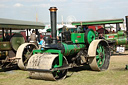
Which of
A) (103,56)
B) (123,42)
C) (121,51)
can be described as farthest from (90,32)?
(121,51)

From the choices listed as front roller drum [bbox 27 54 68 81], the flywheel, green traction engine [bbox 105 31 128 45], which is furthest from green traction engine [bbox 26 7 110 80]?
green traction engine [bbox 105 31 128 45]

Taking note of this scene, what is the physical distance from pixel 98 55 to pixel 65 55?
53.3 inches

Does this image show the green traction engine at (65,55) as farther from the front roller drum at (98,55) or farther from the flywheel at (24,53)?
the flywheel at (24,53)

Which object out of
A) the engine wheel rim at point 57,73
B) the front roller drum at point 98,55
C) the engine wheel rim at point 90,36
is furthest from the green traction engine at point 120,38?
the engine wheel rim at point 57,73

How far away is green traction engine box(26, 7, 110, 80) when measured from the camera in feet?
17.4

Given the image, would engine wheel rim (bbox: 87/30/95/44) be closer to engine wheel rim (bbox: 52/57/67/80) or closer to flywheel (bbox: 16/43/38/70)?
engine wheel rim (bbox: 52/57/67/80)

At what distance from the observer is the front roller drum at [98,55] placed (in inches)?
255

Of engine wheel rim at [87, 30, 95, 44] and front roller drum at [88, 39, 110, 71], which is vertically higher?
engine wheel rim at [87, 30, 95, 44]

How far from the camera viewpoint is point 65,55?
6074 millimetres

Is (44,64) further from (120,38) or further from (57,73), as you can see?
(120,38)

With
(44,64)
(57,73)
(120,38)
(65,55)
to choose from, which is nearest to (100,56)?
(65,55)

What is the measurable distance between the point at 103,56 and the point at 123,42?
17.4 feet

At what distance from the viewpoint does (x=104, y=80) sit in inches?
213

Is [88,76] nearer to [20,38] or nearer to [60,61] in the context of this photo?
[60,61]
